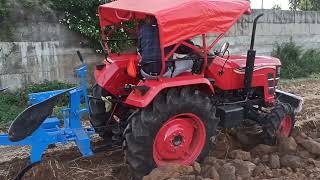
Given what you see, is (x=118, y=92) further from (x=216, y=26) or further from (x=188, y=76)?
(x=216, y=26)

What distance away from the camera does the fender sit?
4.20m

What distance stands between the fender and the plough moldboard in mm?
713

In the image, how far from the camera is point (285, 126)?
18.9 feet

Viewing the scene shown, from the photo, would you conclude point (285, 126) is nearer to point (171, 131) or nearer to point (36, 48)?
point (171, 131)

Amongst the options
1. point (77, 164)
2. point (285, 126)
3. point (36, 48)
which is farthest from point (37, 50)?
point (285, 126)

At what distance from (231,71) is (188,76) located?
83 cm

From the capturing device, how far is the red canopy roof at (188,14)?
4184 mm

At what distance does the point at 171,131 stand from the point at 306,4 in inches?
548

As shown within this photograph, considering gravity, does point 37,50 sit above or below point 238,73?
above

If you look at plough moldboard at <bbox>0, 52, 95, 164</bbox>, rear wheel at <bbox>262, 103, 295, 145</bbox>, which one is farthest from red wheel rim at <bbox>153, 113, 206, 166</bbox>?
rear wheel at <bbox>262, 103, 295, 145</bbox>

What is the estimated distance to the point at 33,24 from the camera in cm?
880

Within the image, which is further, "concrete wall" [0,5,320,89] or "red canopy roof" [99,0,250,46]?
"concrete wall" [0,5,320,89]

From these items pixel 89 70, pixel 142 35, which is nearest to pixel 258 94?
pixel 142 35

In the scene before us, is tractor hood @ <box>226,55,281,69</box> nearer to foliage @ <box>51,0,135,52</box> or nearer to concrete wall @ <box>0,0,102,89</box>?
foliage @ <box>51,0,135,52</box>
